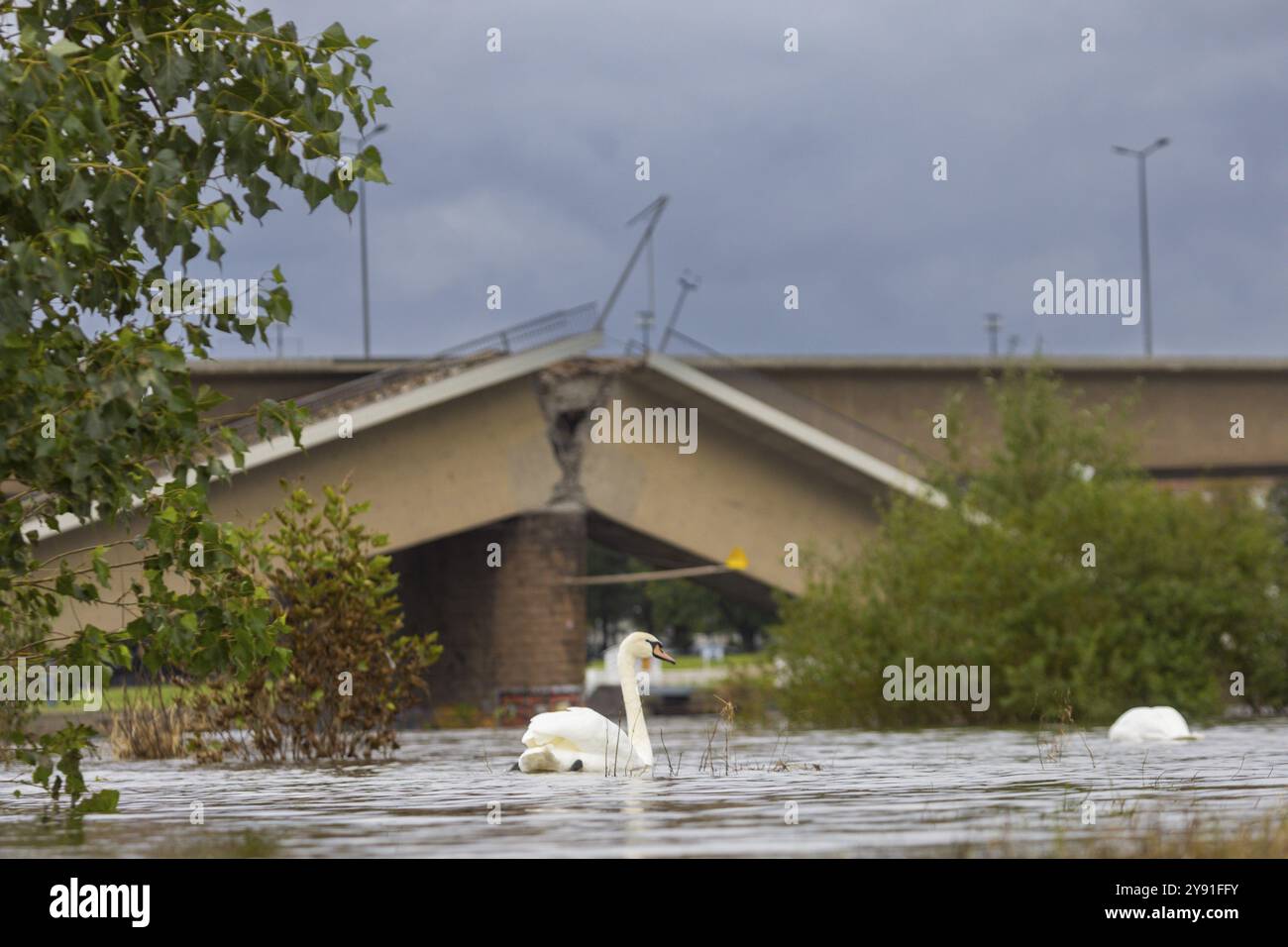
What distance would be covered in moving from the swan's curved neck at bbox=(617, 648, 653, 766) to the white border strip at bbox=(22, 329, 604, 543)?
1985 centimetres

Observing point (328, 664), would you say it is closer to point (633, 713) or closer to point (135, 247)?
point (633, 713)

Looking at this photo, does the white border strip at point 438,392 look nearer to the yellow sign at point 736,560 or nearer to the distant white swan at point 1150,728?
the yellow sign at point 736,560

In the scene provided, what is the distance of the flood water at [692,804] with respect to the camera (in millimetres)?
9625

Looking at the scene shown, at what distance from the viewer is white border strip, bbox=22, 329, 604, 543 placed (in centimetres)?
3900

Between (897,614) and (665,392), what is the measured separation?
1641cm
